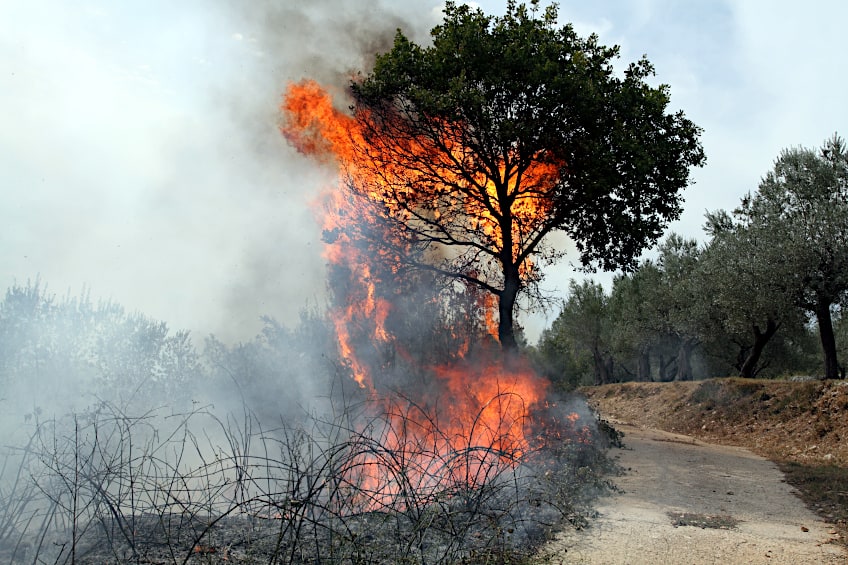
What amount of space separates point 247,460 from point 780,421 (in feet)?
57.2

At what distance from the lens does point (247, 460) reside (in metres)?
10.7

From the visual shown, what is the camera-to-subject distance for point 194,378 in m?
17.0

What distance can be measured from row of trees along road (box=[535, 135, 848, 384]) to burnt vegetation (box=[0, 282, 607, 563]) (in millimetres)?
7253

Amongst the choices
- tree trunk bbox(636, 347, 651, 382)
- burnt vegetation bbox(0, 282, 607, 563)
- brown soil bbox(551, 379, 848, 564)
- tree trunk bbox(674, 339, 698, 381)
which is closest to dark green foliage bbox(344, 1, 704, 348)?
burnt vegetation bbox(0, 282, 607, 563)

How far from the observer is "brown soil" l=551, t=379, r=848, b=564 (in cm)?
698

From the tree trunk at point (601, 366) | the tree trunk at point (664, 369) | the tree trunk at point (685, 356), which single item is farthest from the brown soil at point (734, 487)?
the tree trunk at point (601, 366)

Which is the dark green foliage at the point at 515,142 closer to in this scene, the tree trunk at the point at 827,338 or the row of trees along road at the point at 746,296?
the row of trees along road at the point at 746,296

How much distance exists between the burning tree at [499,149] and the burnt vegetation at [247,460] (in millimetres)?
2208

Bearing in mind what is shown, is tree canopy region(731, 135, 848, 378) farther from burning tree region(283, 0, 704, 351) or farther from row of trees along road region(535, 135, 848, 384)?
burning tree region(283, 0, 704, 351)

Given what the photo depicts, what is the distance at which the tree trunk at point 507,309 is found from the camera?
16484 millimetres

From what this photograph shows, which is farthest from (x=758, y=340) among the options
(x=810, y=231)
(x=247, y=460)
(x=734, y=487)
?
(x=247, y=460)

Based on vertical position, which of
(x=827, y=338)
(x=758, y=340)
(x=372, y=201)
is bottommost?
(x=827, y=338)

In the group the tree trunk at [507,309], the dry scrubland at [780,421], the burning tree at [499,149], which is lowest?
the dry scrubland at [780,421]

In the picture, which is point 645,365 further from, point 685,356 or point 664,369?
point 685,356
